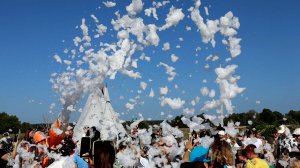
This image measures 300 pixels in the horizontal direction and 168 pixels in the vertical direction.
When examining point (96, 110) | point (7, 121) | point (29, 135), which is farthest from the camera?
point (7, 121)

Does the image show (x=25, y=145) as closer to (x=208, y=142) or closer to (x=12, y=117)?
(x=208, y=142)

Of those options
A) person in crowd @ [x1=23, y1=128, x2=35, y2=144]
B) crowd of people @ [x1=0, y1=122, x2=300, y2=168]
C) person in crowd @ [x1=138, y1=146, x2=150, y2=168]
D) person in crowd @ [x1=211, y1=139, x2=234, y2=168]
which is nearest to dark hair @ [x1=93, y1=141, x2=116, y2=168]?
crowd of people @ [x1=0, y1=122, x2=300, y2=168]

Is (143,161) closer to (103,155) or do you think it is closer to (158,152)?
(158,152)

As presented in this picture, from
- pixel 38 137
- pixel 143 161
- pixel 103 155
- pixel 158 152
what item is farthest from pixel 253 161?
pixel 38 137

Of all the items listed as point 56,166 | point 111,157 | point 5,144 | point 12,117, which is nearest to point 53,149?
point 5,144

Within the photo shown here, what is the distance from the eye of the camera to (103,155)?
4387mm

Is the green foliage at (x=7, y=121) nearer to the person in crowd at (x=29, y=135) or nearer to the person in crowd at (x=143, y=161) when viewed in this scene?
the person in crowd at (x=29, y=135)

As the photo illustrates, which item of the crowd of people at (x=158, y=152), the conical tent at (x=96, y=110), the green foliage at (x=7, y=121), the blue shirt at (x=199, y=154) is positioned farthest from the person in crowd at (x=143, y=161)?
the green foliage at (x=7, y=121)

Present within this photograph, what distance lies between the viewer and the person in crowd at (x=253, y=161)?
7.11 meters

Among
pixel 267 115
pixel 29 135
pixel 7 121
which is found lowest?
pixel 29 135

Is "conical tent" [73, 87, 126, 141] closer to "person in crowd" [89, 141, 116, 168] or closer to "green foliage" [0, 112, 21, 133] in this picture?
"person in crowd" [89, 141, 116, 168]

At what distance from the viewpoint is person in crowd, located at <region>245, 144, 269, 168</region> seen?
711 centimetres

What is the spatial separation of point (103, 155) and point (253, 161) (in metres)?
3.56

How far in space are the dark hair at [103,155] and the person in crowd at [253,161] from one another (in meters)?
3.38
